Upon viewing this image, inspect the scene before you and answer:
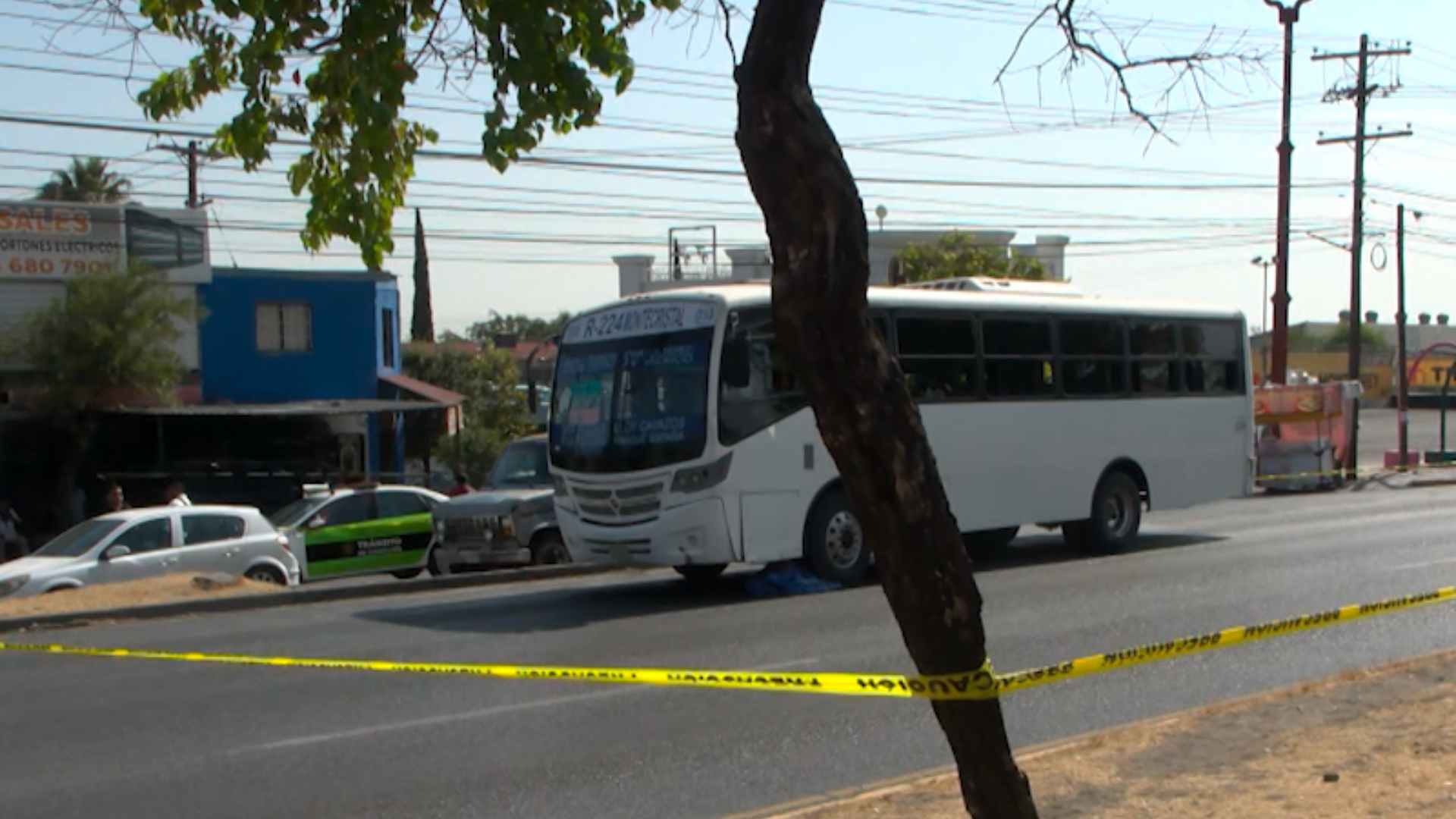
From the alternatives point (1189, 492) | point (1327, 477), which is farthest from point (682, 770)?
point (1327, 477)

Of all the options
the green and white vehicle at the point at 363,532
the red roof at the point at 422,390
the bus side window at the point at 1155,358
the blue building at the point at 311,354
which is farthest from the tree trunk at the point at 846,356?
the red roof at the point at 422,390

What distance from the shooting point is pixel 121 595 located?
15.5 meters

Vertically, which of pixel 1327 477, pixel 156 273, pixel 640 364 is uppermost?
pixel 156 273

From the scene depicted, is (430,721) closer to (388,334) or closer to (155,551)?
(155,551)

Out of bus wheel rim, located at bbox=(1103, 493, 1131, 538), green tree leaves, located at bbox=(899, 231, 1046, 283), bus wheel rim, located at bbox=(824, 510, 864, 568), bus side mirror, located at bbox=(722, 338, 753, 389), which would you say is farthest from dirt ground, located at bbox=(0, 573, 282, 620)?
green tree leaves, located at bbox=(899, 231, 1046, 283)

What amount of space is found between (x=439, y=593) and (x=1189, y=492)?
953 cm

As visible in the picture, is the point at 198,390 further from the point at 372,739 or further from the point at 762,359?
the point at 372,739

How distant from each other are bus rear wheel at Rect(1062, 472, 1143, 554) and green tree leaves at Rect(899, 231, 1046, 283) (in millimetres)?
27401

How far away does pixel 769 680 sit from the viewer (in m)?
6.75

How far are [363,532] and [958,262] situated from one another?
3017 centimetres

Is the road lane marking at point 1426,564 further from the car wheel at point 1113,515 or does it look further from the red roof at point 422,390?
the red roof at point 422,390

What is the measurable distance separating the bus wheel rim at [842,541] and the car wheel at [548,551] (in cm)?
429

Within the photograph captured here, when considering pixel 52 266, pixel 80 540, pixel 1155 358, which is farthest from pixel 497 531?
pixel 52 266

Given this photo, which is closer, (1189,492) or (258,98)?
(258,98)
